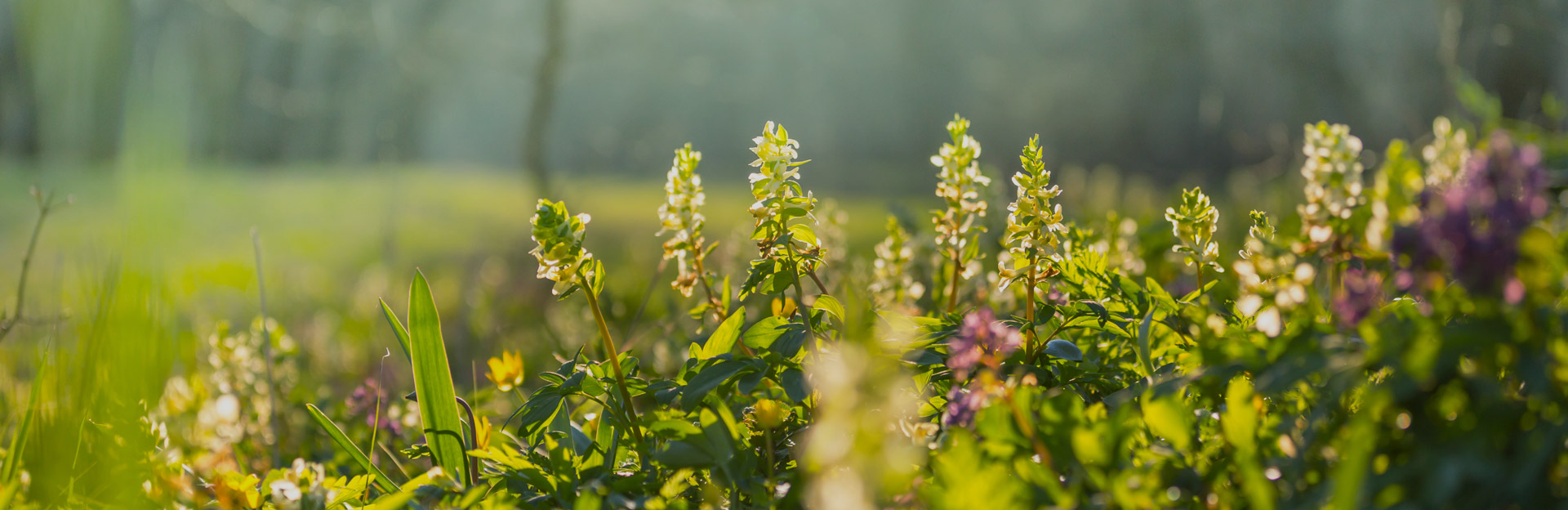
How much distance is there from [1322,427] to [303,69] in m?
17.3

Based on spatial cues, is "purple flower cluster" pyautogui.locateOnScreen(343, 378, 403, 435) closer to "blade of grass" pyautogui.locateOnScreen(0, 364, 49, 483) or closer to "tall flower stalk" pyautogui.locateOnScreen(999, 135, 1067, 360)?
"blade of grass" pyautogui.locateOnScreen(0, 364, 49, 483)

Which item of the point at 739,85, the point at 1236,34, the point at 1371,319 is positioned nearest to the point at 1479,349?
the point at 1371,319

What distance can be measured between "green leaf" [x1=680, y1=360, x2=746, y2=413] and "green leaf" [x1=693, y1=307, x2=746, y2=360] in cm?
8

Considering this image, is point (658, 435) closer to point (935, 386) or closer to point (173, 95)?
point (935, 386)

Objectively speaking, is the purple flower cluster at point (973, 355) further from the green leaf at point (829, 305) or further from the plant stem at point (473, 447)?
the plant stem at point (473, 447)

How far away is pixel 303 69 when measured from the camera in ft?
49.6

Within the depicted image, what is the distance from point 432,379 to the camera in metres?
0.97

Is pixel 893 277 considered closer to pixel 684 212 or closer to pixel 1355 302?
pixel 684 212

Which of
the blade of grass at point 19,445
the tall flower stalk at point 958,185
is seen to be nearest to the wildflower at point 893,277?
the tall flower stalk at point 958,185

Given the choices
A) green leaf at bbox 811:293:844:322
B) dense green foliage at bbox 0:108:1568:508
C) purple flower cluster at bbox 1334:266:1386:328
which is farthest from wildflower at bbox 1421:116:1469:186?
green leaf at bbox 811:293:844:322

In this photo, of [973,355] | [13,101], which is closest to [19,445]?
[973,355]

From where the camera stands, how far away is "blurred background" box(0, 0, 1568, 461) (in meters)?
2.62

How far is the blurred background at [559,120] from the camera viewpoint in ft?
8.59

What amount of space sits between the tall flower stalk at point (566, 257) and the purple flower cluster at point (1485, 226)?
0.62 metres
